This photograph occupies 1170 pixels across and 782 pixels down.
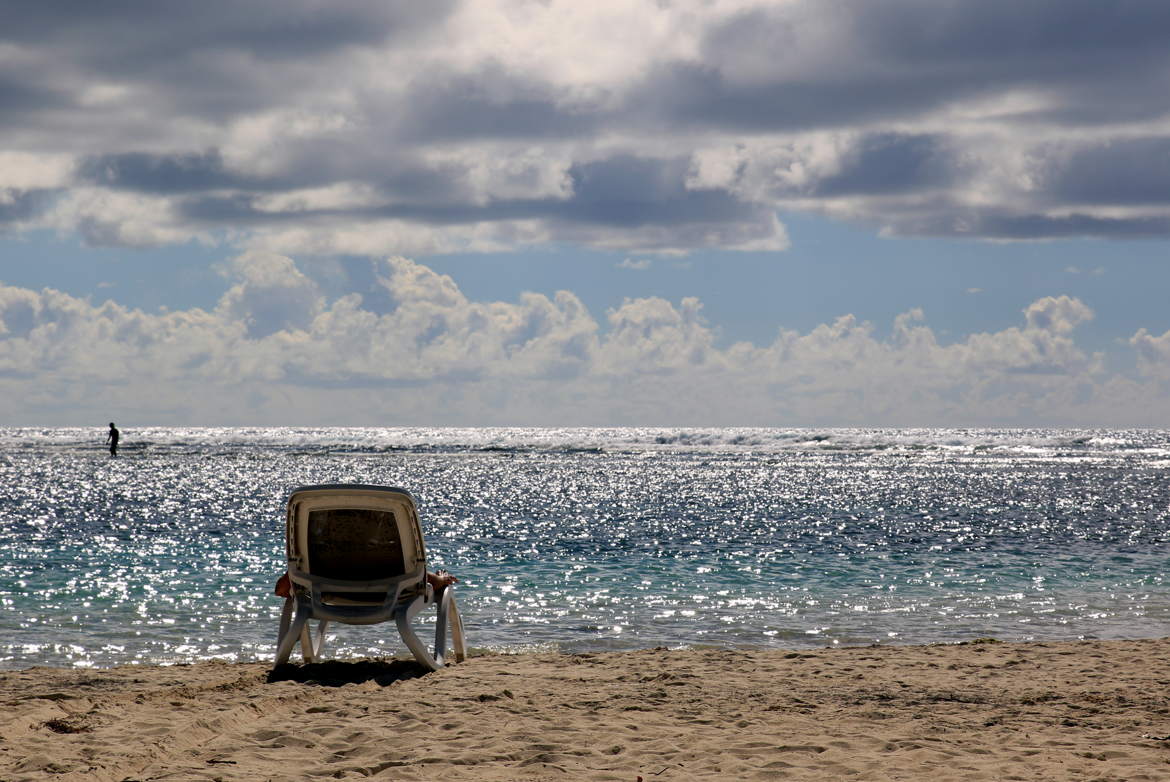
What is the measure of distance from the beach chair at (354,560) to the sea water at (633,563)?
2088 mm

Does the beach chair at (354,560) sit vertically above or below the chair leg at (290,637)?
above

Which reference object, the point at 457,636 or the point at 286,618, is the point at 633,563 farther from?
the point at 286,618

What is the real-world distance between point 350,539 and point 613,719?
3.60 m

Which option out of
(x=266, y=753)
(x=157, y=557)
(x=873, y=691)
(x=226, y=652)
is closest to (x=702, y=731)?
(x=873, y=691)

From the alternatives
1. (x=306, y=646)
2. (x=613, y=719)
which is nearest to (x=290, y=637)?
(x=306, y=646)

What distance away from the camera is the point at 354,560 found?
1061 centimetres

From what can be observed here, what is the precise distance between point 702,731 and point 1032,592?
12.2 meters

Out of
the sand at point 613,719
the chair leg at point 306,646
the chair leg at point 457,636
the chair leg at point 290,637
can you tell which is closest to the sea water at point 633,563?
the chair leg at point 306,646

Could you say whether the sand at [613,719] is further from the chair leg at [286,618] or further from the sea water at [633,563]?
the sea water at [633,563]

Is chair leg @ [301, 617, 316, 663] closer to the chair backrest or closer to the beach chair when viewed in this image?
the beach chair

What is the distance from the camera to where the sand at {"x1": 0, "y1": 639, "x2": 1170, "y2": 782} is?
22.8 feet

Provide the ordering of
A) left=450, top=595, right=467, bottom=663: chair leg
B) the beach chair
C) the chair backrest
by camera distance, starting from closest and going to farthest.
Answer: the beach chair < the chair backrest < left=450, top=595, right=467, bottom=663: chair leg

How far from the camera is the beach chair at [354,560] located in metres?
10.3

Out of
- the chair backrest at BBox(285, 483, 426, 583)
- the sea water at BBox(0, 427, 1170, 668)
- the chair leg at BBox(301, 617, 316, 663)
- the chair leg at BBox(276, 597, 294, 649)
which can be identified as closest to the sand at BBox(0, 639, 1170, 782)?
the chair leg at BBox(301, 617, 316, 663)
